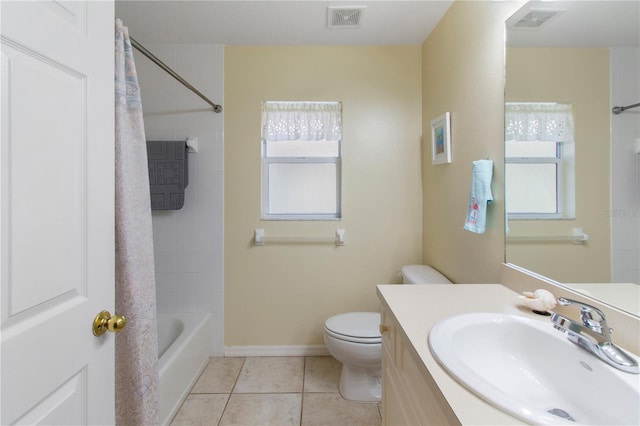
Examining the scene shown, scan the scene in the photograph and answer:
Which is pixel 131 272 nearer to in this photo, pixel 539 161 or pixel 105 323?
pixel 105 323

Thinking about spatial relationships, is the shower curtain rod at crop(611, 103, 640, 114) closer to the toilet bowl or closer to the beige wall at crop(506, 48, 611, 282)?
the beige wall at crop(506, 48, 611, 282)

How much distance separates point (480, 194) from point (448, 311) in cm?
63

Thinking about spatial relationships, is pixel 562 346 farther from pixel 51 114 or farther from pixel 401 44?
pixel 401 44

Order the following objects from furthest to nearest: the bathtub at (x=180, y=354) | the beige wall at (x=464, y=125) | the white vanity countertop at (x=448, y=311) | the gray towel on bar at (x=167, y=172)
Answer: the gray towel on bar at (x=167, y=172) < the bathtub at (x=180, y=354) < the beige wall at (x=464, y=125) < the white vanity countertop at (x=448, y=311)

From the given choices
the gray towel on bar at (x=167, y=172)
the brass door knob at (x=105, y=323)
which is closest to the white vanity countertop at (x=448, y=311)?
the brass door knob at (x=105, y=323)

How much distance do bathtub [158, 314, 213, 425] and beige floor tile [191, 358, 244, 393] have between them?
0.04m

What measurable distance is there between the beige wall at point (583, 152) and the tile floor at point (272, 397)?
1.23m

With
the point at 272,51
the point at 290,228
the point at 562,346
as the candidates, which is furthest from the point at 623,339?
the point at 272,51

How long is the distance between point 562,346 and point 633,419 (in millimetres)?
187

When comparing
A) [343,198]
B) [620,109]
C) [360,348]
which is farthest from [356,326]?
[620,109]

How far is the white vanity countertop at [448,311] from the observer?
1.62ft

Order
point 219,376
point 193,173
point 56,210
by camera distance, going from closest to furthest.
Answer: point 56,210 → point 219,376 → point 193,173

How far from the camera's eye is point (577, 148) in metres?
0.86

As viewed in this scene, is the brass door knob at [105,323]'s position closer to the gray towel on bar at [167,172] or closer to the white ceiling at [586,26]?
the gray towel on bar at [167,172]
